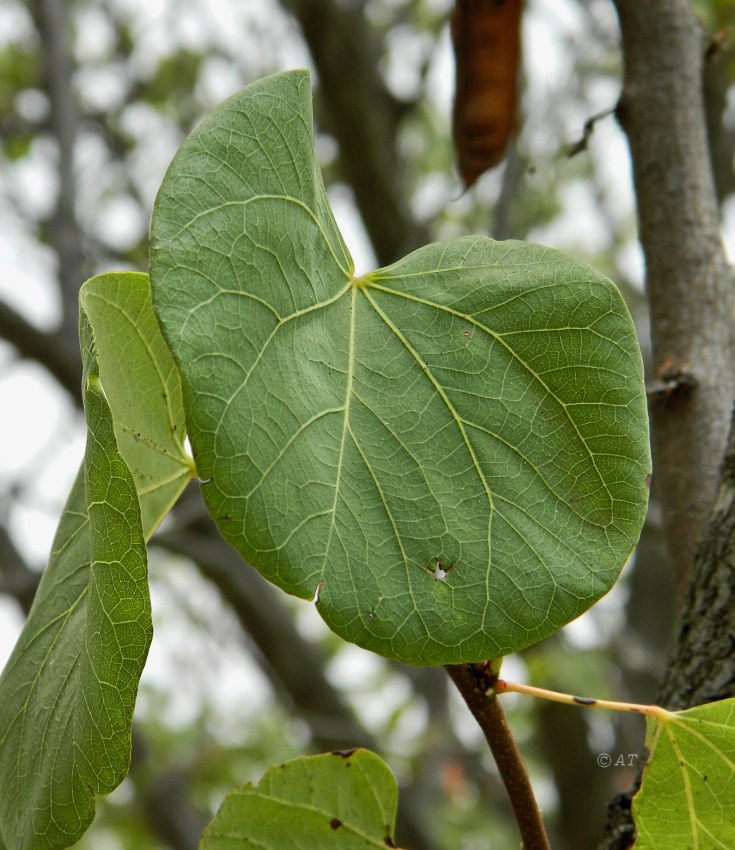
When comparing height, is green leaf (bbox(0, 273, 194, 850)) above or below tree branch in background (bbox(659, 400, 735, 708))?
above

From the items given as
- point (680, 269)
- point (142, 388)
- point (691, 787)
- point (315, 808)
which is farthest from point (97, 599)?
point (680, 269)

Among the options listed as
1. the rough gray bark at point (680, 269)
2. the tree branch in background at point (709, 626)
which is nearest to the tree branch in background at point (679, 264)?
the rough gray bark at point (680, 269)

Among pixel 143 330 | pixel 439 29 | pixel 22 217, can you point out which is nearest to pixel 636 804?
pixel 143 330

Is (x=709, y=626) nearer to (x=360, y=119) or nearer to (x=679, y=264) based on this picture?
(x=679, y=264)

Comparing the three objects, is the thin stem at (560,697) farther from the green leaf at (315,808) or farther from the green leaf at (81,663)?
the green leaf at (81,663)

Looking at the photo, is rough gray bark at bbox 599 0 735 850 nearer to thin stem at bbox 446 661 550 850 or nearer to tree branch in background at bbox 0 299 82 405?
thin stem at bbox 446 661 550 850

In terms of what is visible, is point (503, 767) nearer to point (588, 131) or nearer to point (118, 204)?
point (588, 131)

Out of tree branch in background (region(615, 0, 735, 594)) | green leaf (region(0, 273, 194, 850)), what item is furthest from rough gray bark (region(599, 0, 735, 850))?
green leaf (region(0, 273, 194, 850))
